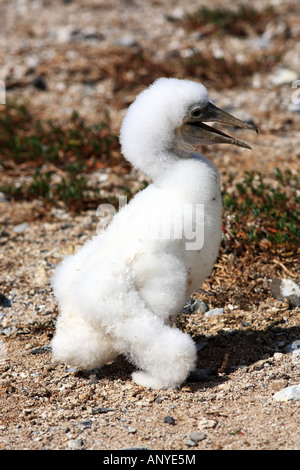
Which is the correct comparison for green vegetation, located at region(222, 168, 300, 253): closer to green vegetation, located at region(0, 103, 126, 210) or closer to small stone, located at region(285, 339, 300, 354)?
small stone, located at region(285, 339, 300, 354)

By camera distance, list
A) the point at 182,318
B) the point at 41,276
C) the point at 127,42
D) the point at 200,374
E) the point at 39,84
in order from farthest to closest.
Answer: the point at 127,42 → the point at 39,84 → the point at 41,276 → the point at 182,318 → the point at 200,374

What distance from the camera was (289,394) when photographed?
14.2 ft

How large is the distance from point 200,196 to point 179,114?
56 cm

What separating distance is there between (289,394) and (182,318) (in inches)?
55.4

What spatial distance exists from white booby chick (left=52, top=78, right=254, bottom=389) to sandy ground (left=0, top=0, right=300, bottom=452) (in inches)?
12.2

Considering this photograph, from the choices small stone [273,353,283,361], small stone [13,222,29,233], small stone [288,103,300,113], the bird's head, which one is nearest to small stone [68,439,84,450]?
small stone [273,353,283,361]

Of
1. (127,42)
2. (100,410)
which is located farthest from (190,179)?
(127,42)

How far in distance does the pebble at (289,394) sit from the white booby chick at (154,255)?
23.3 inches

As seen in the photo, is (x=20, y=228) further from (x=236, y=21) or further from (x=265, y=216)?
(x=236, y=21)
